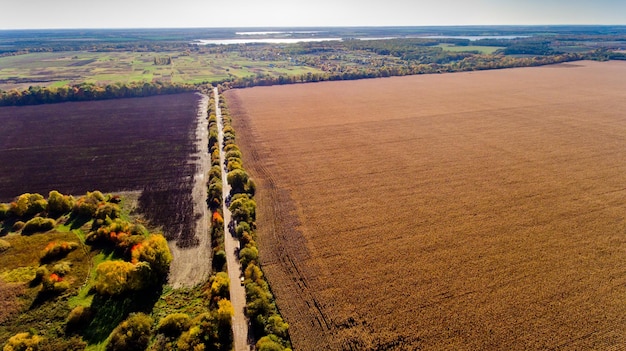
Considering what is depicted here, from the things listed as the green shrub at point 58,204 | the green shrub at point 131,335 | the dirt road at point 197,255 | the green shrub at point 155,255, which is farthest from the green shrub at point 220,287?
the green shrub at point 58,204

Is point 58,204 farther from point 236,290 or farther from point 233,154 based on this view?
point 236,290

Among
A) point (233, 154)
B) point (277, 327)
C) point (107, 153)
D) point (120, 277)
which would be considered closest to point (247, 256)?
point (277, 327)

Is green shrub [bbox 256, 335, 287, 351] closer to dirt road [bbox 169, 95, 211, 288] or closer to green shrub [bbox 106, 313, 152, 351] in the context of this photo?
green shrub [bbox 106, 313, 152, 351]

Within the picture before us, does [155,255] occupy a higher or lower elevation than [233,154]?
lower

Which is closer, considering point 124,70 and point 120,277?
point 120,277

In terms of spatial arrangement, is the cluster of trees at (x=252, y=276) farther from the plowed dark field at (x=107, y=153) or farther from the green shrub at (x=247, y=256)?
the plowed dark field at (x=107, y=153)
